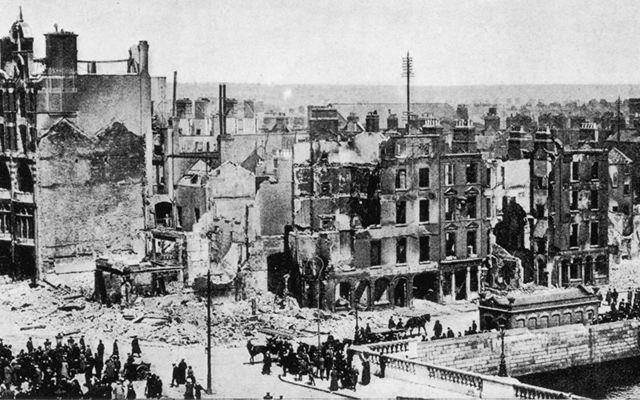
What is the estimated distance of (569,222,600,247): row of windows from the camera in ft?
260

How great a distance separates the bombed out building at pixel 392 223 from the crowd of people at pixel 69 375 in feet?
63.0

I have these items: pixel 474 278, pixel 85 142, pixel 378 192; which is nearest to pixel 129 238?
pixel 85 142

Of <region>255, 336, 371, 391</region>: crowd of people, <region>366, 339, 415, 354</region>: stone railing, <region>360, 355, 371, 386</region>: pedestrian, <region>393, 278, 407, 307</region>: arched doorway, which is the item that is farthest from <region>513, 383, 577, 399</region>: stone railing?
<region>393, 278, 407, 307</region>: arched doorway

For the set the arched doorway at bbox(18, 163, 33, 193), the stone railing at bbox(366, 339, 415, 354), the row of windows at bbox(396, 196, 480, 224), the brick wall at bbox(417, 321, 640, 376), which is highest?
the arched doorway at bbox(18, 163, 33, 193)

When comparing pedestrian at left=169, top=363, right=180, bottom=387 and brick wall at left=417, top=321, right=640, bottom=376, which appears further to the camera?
brick wall at left=417, top=321, right=640, bottom=376

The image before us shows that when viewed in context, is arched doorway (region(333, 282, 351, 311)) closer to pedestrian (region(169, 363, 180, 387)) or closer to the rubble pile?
the rubble pile

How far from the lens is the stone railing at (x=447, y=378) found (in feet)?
154

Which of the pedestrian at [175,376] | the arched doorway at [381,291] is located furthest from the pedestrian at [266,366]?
the arched doorway at [381,291]

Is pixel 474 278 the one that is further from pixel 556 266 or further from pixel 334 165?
pixel 334 165

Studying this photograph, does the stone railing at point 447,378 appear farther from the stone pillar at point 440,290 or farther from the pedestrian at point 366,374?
the stone pillar at point 440,290

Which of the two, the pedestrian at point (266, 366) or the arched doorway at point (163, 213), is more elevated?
the arched doorway at point (163, 213)

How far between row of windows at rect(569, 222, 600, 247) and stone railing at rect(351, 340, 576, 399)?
27834 millimetres

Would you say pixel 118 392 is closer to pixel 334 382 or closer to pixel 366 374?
pixel 334 382

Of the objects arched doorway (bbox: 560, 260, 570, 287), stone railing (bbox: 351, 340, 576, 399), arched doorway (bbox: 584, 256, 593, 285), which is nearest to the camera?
stone railing (bbox: 351, 340, 576, 399)
